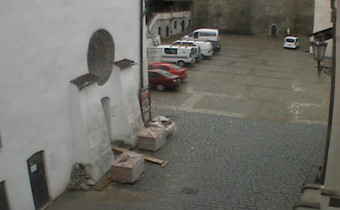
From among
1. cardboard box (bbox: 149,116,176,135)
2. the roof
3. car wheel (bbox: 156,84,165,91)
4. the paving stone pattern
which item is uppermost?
the roof

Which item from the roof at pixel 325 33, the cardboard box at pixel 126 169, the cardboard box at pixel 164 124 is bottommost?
the cardboard box at pixel 126 169

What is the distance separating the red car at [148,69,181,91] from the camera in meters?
23.1

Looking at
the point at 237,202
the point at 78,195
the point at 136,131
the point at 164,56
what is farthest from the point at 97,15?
the point at 164,56

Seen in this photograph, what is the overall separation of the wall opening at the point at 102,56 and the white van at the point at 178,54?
15.6 metres

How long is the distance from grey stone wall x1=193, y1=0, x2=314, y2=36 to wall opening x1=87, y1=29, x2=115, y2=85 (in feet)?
116

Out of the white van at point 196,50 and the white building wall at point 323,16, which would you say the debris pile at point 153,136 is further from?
the white building wall at point 323,16

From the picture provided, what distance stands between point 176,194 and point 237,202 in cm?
183

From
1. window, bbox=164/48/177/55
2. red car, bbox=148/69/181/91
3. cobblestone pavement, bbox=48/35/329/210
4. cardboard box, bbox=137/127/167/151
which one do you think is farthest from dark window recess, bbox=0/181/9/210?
window, bbox=164/48/177/55

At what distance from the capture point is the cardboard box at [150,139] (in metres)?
14.9

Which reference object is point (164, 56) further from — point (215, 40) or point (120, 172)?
point (120, 172)

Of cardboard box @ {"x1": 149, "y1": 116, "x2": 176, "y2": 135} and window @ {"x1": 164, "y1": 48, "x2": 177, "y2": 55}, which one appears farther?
window @ {"x1": 164, "y1": 48, "x2": 177, "y2": 55}

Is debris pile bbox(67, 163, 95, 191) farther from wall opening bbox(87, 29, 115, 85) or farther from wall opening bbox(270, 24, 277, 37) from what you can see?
wall opening bbox(270, 24, 277, 37)

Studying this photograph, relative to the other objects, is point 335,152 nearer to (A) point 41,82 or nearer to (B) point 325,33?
(B) point 325,33

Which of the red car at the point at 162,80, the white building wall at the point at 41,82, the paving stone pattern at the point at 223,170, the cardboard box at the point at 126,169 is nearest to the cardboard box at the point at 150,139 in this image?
the paving stone pattern at the point at 223,170
